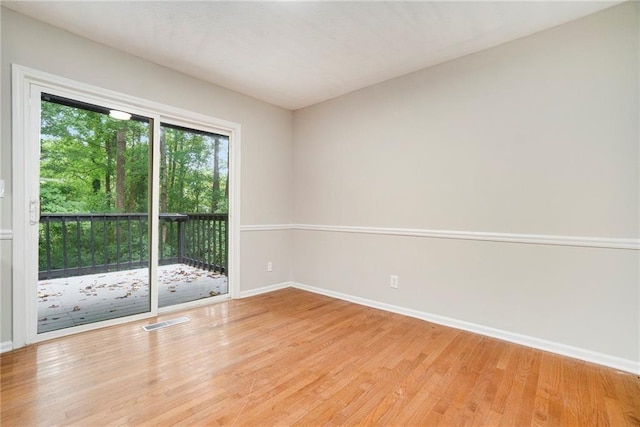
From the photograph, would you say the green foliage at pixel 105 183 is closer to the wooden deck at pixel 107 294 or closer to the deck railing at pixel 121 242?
the deck railing at pixel 121 242

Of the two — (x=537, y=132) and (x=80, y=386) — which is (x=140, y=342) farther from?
(x=537, y=132)

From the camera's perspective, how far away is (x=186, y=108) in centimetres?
316

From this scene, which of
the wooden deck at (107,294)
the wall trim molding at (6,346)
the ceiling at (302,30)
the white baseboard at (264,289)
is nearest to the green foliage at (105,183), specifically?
the wooden deck at (107,294)

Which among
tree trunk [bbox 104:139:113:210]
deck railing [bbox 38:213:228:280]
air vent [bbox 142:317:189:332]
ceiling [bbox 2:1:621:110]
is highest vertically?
ceiling [bbox 2:1:621:110]

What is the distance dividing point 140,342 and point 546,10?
4012 millimetres

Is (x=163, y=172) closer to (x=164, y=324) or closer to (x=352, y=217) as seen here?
(x=164, y=324)

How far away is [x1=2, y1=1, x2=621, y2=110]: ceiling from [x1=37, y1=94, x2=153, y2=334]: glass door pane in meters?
0.69

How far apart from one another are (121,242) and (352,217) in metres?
2.45

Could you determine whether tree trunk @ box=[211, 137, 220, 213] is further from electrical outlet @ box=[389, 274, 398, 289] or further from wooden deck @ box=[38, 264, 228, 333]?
electrical outlet @ box=[389, 274, 398, 289]

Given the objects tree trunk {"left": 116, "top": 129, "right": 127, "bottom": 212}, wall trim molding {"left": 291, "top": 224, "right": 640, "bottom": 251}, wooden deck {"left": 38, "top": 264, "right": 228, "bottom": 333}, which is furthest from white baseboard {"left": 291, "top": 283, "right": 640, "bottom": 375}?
tree trunk {"left": 116, "top": 129, "right": 127, "bottom": 212}

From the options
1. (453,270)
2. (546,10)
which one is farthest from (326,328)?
(546,10)

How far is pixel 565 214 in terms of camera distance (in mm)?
2240

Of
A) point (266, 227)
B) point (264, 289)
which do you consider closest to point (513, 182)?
point (266, 227)

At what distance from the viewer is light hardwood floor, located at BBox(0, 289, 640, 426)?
1.55 metres
